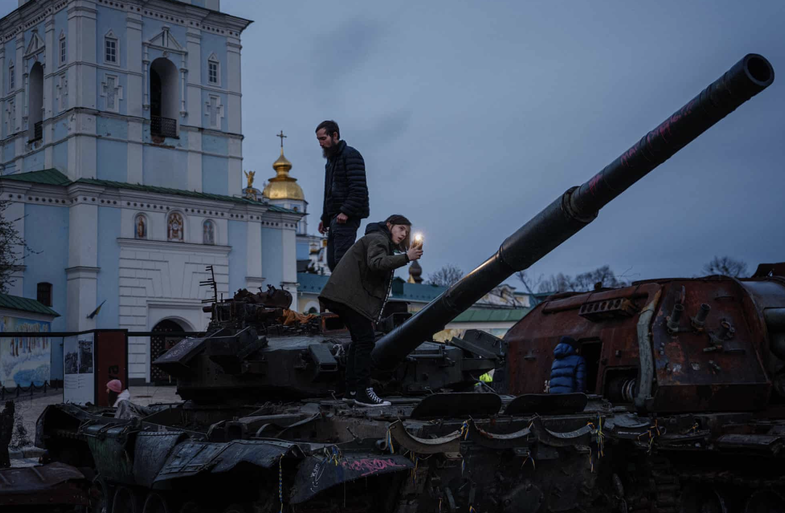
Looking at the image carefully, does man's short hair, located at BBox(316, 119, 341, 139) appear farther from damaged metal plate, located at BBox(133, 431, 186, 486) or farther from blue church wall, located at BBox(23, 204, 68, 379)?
blue church wall, located at BBox(23, 204, 68, 379)

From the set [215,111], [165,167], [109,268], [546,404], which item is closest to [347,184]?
[546,404]

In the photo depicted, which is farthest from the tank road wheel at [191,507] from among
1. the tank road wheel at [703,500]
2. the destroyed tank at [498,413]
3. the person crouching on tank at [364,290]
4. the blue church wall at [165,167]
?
the blue church wall at [165,167]

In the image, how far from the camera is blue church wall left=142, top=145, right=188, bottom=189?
35625 millimetres

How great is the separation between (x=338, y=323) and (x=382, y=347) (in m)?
2.27

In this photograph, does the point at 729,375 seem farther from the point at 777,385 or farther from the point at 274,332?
the point at 274,332

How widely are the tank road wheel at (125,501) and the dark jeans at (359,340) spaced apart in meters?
2.49

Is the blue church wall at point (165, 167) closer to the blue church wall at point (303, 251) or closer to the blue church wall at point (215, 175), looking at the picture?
the blue church wall at point (215, 175)

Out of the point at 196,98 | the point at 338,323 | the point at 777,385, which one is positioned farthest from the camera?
the point at 196,98

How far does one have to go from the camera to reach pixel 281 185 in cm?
7625

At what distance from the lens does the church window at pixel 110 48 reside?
34.8 meters

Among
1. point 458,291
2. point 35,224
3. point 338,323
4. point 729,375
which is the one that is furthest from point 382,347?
point 35,224

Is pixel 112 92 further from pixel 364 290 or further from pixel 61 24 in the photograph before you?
pixel 364 290

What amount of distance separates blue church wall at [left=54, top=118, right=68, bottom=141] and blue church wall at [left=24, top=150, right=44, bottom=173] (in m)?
1.41

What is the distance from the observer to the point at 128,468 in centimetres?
770
